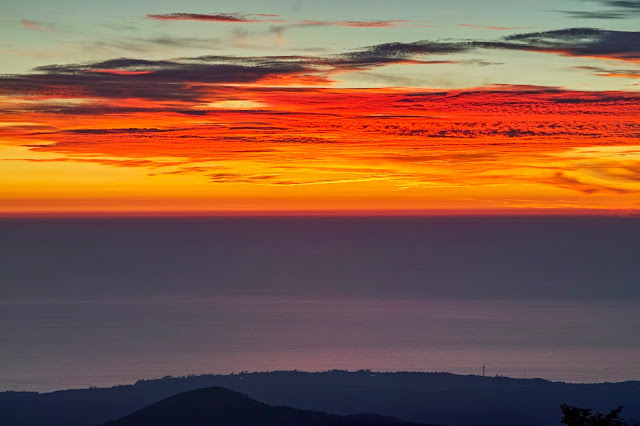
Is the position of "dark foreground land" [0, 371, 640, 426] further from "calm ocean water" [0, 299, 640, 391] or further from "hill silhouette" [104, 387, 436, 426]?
"hill silhouette" [104, 387, 436, 426]

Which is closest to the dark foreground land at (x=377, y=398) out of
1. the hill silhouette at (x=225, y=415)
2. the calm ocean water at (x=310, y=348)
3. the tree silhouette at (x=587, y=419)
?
the calm ocean water at (x=310, y=348)

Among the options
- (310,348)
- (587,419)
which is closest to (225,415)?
(587,419)

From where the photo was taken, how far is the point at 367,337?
581 ft

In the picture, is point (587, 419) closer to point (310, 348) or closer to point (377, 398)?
point (377, 398)

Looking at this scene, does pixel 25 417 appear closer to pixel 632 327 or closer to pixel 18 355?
pixel 18 355

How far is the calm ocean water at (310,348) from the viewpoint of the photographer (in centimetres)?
13638

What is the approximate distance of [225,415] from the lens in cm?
6694

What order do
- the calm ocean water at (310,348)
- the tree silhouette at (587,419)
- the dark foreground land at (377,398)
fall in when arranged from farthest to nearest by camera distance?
the calm ocean water at (310,348) → the dark foreground land at (377,398) → the tree silhouette at (587,419)

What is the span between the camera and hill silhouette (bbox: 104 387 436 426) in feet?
213

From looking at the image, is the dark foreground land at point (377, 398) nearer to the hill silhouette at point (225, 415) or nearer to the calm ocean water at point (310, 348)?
the calm ocean water at point (310, 348)

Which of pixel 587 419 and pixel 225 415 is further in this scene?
pixel 225 415

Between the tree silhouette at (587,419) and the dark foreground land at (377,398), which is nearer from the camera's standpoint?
the tree silhouette at (587,419)

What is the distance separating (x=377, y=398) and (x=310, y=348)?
192ft

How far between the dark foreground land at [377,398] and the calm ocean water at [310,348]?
19.1 meters
